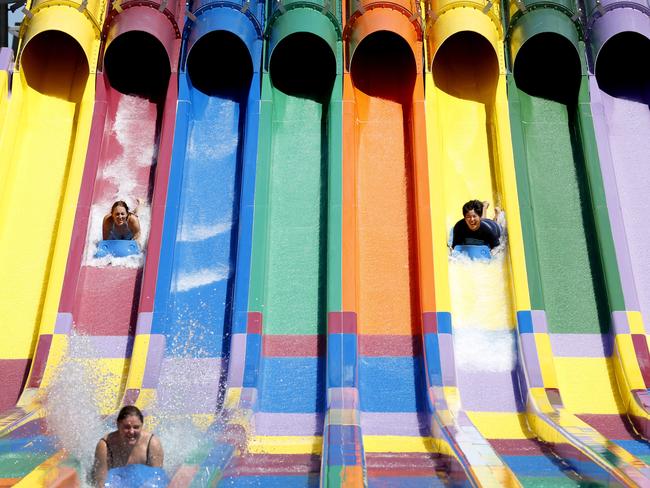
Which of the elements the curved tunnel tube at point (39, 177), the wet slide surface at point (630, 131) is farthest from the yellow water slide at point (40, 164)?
the wet slide surface at point (630, 131)

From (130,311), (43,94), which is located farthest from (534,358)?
(43,94)

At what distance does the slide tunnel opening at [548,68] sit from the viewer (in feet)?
20.1

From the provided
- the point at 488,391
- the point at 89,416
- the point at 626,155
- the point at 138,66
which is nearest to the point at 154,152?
the point at 138,66

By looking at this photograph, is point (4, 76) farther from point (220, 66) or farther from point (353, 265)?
point (353, 265)

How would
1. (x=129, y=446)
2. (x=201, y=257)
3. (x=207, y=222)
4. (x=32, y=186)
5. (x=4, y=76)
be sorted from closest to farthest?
(x=129, y=446), (x=201, y=257), (x=207, y=222), (x=32, y=186), (x=4, y=76)

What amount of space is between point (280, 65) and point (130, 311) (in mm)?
2663

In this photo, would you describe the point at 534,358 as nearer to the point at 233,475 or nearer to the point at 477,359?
the point at 477,359

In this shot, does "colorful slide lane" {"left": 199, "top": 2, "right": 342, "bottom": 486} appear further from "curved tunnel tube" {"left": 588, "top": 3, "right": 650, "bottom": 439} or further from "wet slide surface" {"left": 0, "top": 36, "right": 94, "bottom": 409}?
"curved tunnel tube" {"left": 588, "top": 3, "right": 650, "bottom": 439}

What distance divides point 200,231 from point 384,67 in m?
2.32

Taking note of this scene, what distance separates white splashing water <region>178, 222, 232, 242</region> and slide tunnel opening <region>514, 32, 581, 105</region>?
2932 mm

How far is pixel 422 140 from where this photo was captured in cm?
551

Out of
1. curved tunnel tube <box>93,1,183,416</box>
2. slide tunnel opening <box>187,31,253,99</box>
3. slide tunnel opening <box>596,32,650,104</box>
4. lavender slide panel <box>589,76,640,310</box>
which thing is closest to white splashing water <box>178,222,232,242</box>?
curved tunnel tube <box>93,1,183,416</box>

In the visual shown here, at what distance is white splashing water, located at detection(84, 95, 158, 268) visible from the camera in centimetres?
529

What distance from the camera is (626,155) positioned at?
226 inches
